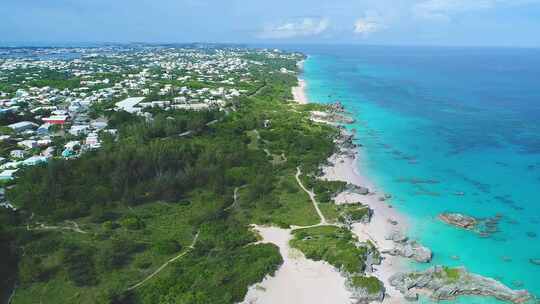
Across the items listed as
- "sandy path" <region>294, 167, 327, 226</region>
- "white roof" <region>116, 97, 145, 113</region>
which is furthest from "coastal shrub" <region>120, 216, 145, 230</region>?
"white roof" <region>116, 97, 145, 113</region>

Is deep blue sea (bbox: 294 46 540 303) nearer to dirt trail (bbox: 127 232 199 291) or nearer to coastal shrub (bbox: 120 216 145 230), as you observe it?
dirt trail (bbox: 127 232 199 291)

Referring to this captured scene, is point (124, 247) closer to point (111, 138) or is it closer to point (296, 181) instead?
point (296, 181)

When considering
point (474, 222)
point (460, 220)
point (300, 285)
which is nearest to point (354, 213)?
point (460, 220)

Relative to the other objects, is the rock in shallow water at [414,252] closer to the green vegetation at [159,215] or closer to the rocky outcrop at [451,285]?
the rocky outcrop at [451,285]

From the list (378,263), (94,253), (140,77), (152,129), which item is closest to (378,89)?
(140,77)

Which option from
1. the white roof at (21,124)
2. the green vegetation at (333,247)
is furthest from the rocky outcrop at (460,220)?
the white roof at (21,124)
